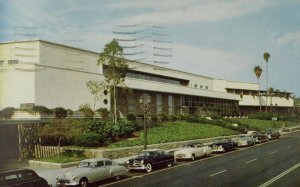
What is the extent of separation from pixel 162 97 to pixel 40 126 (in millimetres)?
36497

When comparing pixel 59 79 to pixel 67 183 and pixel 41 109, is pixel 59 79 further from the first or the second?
pixel 67 183

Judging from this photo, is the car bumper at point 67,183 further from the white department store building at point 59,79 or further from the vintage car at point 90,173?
the white department store building at point 59,79

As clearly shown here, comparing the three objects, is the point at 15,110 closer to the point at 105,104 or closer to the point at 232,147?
the point at 105,104

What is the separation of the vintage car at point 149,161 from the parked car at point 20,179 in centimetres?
845

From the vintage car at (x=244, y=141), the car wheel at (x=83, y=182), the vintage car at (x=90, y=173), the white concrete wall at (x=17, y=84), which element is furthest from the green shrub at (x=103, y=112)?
the car wheel at (x=83, y=182)

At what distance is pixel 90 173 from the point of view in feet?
67.8

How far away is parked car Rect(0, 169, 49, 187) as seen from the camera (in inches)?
648

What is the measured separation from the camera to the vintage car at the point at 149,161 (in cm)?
2536

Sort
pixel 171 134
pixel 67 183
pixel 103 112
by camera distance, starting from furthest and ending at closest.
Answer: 1. pixel 171 134
2. pixel 103 112
3. pixel 67 183

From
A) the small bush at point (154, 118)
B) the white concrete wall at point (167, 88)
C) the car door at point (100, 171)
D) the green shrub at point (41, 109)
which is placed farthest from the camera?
the white concrete wall at point (167, 88)

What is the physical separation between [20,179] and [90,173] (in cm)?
450

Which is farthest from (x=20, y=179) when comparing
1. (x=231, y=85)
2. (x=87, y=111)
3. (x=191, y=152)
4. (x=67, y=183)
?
(x=231, y=85)

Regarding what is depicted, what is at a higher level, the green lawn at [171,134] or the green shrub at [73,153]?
the green lawn at [171,134]

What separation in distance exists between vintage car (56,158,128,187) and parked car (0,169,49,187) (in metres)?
2.04
